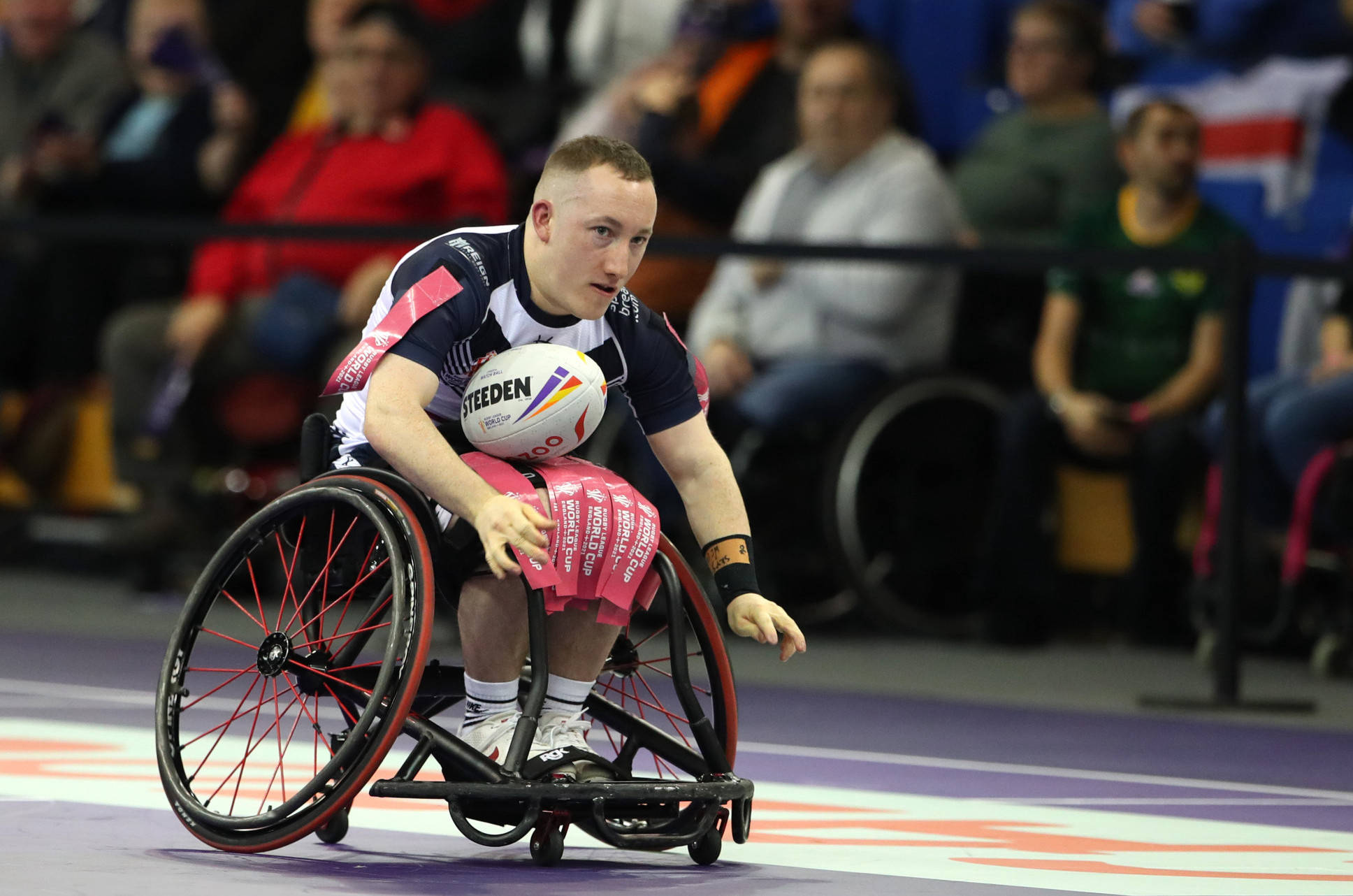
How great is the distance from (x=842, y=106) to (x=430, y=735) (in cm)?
503

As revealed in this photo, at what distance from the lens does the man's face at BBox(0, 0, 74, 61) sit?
11055 mm

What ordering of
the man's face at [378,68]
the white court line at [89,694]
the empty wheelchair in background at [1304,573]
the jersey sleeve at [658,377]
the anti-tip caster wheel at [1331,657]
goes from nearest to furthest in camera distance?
1. the jersey sleeve at [658,377]
2. the white court line at [89,694]
3. the empty wheelchair in background at [1304,573]
4. the anti-tip caster wheel at [1331,657]
5. the man's face at [378,68]

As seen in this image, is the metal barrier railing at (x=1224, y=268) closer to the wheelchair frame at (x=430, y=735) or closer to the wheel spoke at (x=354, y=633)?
the wheelchair frame at (x=430, y=735)

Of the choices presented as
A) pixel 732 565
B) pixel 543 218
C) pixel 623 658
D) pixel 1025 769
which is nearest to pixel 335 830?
pixel 623 658

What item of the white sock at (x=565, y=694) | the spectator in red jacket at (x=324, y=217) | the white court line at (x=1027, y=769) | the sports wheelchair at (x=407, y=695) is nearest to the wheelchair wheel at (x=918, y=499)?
the spectator in red jacket at (x=324, y=217)

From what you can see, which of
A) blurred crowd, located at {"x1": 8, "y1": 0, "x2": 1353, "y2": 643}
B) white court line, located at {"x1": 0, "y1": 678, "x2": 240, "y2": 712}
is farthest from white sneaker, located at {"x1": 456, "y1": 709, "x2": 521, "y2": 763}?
blurred crowd, located at {"x1": 8, "y1": 0, "x2": 1353, "y2": 643}

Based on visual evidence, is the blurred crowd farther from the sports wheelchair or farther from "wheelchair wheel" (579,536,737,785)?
the sports wheelchair

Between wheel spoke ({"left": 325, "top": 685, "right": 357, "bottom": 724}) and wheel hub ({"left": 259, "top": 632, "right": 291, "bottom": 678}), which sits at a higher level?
wheel hub ({"left": 259, "top": 632, "right": 291, "bottom": 678})

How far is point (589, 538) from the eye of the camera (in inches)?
157

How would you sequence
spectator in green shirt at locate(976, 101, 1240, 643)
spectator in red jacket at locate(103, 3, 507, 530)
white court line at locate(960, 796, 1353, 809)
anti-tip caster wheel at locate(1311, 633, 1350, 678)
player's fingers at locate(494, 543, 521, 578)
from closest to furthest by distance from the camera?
player's fingers at locate(494, 543, 521, 578) → white court line at locate(960, 796, 1353, 809) → anti-tip caster wheel at locate(1311, 633, 1350, 678) → spectator in green shirt at locate(976, 101, 1240, 643) → spectator in red jacket at locate(103, 3, 507, 530)

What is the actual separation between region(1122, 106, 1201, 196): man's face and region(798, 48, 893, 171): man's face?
979 millimetres

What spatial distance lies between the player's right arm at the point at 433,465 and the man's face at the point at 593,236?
0.28m

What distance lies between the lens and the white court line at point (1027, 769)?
17.9 ft

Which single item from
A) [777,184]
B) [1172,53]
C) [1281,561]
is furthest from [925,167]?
[1281,561]
